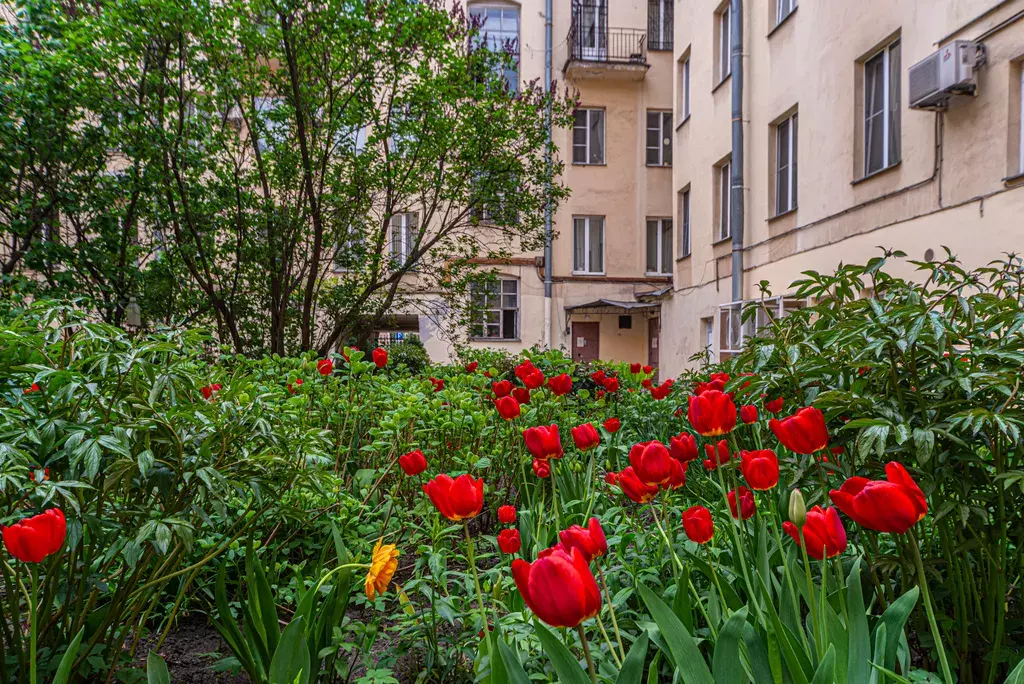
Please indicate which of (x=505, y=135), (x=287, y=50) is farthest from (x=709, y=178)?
(x=287, y=50)

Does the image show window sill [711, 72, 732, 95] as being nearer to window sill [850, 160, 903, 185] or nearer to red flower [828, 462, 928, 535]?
window sill [850, 160, 903, 185]

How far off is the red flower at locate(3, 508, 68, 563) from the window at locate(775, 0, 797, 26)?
31.6ft

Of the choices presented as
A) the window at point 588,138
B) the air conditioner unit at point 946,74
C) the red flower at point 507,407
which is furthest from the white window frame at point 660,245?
the red flower at point 507,407

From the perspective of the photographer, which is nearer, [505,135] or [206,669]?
[206,669]

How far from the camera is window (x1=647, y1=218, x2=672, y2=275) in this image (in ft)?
53.1

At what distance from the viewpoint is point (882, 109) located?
23.0 ft

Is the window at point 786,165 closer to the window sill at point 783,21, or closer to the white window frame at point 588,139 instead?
the window sill at point 783,21

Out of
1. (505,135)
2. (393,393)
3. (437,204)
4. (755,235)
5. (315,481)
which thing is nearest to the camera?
(315,481)

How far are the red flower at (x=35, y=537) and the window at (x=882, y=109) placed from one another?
7348 millimetres

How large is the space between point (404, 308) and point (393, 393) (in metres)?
6.08

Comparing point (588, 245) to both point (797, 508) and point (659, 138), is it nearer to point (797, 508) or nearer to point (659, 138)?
point (659, 138)

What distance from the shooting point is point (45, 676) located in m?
1.56

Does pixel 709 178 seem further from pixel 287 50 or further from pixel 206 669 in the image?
pixel 206 669

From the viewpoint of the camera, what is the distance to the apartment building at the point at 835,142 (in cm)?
548
